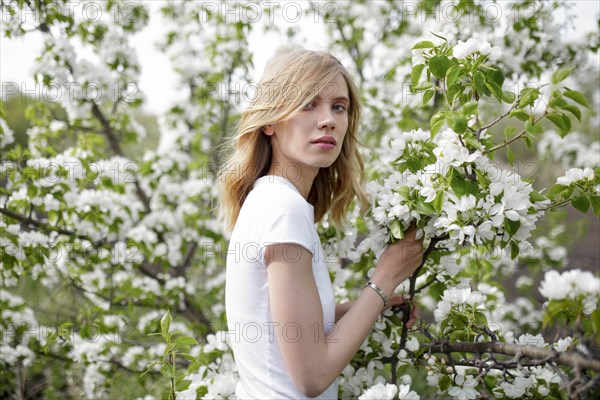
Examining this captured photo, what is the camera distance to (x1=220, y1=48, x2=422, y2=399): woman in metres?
1.22

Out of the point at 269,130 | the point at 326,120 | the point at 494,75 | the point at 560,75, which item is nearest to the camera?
the point at 560,75

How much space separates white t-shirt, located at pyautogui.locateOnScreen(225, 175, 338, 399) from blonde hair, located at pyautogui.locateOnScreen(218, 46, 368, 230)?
1.00ft

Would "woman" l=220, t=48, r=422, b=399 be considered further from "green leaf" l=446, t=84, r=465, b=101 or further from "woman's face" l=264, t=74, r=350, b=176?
"green leaf" l=446, t=84, r=465, b=101

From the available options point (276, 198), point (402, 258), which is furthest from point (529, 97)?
point (276, 198)

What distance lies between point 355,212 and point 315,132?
0.71 metres

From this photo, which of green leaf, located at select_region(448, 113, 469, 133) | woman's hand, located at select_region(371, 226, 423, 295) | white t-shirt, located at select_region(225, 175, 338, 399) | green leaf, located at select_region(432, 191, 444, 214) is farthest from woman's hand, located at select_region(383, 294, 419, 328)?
green leaf, located at select_region(448, 113, 469, 133)

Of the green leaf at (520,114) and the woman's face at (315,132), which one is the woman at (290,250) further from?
the green leaf at (520,114)

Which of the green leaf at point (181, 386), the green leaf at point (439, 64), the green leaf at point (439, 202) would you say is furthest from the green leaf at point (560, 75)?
the green leaf at point (181, 386)

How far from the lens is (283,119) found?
158 cm

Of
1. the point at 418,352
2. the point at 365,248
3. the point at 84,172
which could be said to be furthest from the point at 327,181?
the point at 84,172

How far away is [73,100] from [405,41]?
2878mm

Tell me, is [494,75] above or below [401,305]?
above

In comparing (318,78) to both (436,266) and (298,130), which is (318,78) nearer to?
(298,130)

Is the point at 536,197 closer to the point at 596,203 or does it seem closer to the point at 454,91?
the point at 596,203
